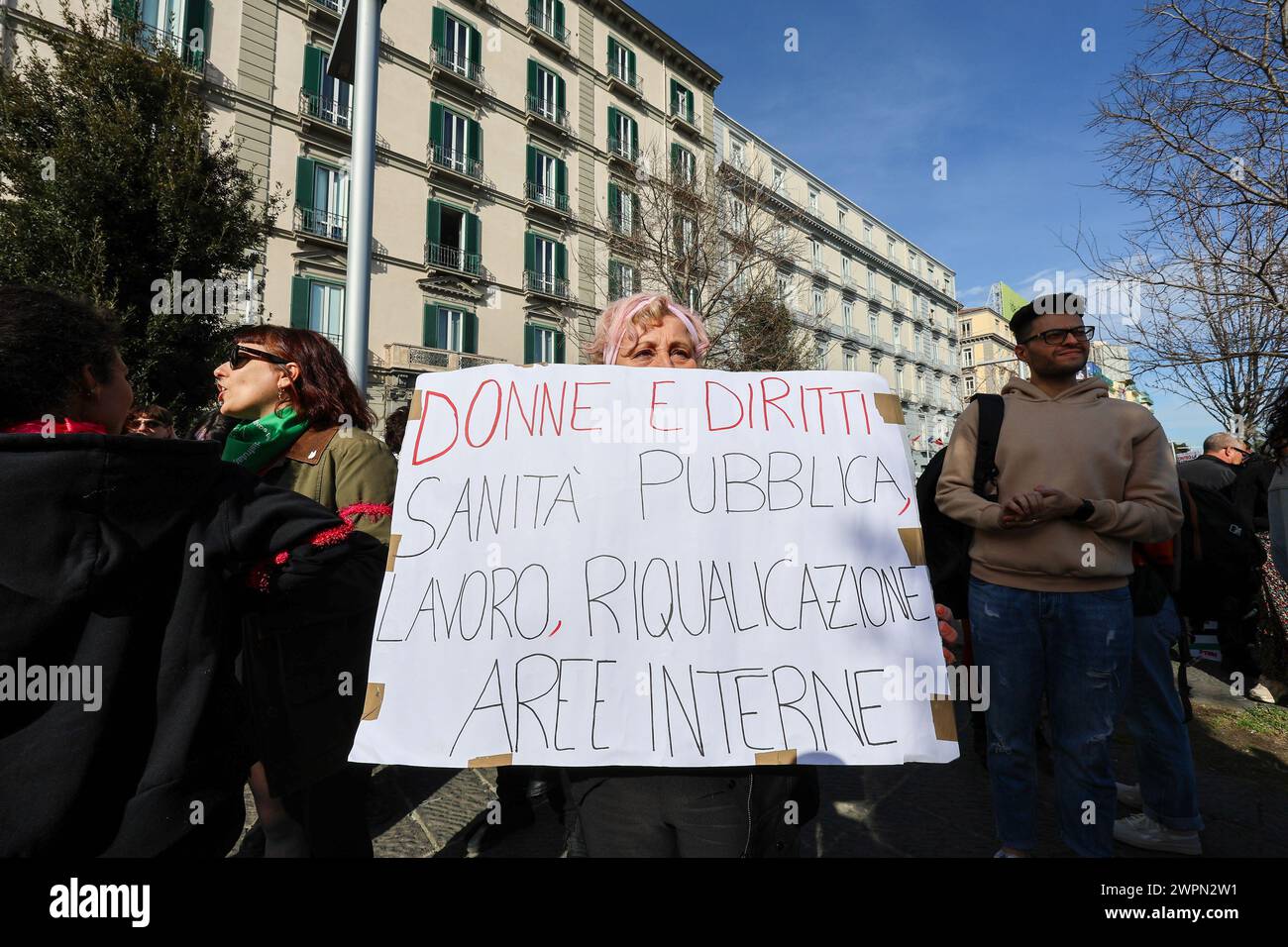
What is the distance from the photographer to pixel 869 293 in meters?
40.5

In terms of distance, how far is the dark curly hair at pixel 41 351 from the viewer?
1142 mm

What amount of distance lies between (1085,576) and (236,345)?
8.93ft

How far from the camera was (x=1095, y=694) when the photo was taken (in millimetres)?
2076

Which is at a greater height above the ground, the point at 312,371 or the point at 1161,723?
the point at 312,371

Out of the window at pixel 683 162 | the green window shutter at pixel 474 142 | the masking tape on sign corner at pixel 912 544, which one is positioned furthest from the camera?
the green window shutter at pixel 474 142

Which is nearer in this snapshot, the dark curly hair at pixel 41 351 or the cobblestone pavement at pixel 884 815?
the dark curly hair at pixel 41 351

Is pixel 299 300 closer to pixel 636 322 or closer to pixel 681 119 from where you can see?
pixel 681 119

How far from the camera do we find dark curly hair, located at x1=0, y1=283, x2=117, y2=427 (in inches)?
44.9

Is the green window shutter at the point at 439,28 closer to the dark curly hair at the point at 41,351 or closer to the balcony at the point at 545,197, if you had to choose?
the balcony at the point at 545,197

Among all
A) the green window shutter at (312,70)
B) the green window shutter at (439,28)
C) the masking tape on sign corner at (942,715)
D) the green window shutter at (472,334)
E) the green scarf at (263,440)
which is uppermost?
the green window shutter at (439,28)

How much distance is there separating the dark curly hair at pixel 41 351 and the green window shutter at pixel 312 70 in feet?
66.6

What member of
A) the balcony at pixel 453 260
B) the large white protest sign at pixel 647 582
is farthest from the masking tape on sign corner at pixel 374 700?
the balcony at pixel 453 260

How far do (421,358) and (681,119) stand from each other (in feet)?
51.5

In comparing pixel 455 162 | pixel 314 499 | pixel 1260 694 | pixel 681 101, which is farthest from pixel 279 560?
pixel 681 101
